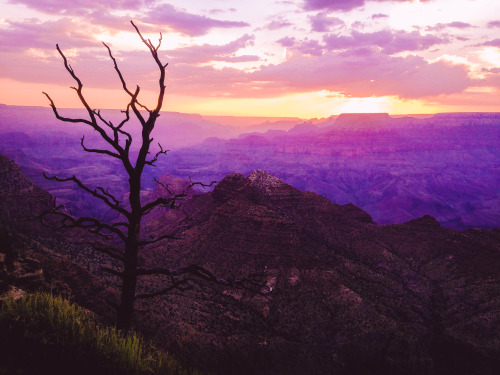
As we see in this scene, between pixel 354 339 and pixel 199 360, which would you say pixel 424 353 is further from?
pixel 199 360

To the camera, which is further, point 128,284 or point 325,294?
point 325,294

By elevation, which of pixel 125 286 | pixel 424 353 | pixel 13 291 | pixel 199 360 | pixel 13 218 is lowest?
pixel 424 353

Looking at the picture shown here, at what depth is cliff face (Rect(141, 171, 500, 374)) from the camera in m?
38.8

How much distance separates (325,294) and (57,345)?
166 ft

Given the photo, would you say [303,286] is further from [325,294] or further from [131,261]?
[131,261]

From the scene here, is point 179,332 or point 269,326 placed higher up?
point 179,332

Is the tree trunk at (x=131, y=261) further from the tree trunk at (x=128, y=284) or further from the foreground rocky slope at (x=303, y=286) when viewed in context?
the foreground rocky slope at (x=303, y=286)

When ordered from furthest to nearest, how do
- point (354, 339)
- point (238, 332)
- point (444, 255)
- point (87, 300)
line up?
point (444, 255)
point (354, 339)
point (238, 332)
point (87, 300)

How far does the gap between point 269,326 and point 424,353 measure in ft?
62.3

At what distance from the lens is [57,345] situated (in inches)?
224

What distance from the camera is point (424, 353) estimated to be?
4216cm

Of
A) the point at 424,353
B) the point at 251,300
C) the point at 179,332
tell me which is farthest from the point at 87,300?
the point at 424,353

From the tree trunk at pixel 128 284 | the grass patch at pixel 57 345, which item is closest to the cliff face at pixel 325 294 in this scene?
the tree trunk at pixel 128 284

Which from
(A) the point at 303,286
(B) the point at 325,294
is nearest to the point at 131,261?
(B) the point at 325,294
